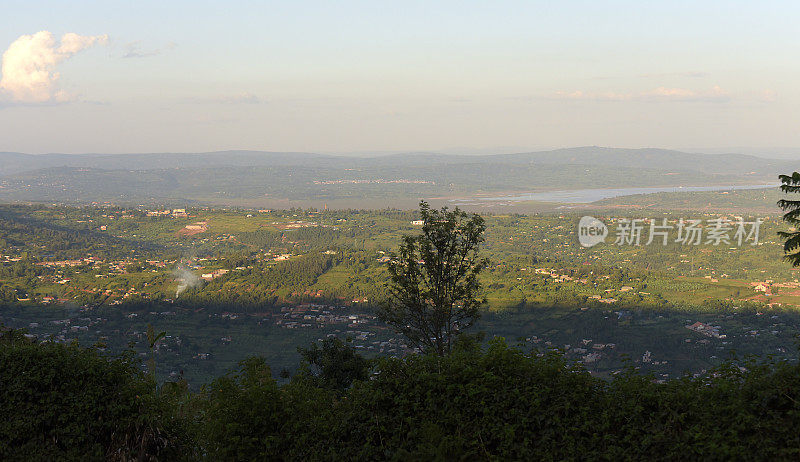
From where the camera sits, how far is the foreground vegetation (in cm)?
772

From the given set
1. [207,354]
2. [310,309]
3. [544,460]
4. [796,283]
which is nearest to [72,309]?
[207,354]

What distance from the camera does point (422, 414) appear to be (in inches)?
364

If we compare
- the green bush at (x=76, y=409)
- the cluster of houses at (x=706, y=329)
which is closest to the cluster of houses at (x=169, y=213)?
the cluster of houses at (x=706, y=329)

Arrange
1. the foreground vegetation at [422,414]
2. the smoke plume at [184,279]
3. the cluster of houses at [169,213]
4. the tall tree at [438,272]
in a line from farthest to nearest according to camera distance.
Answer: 1. the cluster of houses at [169,213]
2. the smoke plume at [184,279]
3. the tall tree at [438,272]
4. the foreground vegetation at [422,414]

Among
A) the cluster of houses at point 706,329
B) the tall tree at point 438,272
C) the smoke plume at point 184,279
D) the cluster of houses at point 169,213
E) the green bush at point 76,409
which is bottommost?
the smoke plume at point 184,279

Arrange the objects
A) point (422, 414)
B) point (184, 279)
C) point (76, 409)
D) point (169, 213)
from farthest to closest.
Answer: point (169, 213) → point (184, 279) → point (76, 409) → point (422, 414)

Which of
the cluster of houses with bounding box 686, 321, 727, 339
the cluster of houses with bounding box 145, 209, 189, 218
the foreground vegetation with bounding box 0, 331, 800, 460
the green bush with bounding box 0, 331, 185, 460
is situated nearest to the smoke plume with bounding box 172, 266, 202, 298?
the cluster of houses with bounding box 145, 209, 189, 218

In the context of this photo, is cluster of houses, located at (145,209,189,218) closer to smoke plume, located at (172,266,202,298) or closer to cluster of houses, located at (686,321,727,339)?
smoke plume, located at (172,266,202,298)

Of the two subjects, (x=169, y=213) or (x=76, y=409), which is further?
(x=169, y=213)

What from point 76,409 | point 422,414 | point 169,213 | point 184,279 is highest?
point 422,414

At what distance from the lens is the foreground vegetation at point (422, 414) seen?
7719 mm

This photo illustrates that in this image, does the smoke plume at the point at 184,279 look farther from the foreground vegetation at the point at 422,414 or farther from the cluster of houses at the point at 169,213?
the foreground vegetation at the point at 422,414

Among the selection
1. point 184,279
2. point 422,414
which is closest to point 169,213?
point 184,279

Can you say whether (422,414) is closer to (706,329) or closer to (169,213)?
(706,329)
